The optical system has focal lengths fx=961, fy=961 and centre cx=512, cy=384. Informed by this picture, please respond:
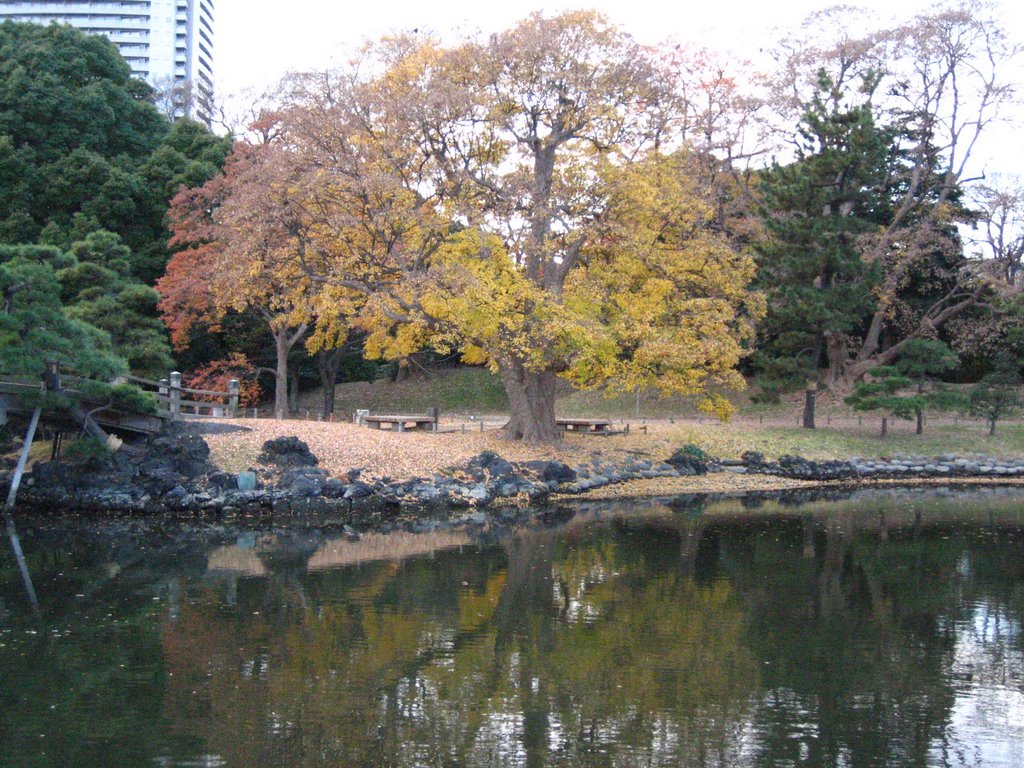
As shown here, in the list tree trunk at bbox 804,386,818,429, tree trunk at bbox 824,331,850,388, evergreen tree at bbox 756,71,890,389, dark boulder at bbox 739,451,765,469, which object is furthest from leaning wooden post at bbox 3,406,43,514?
tree trunk at bbox 824,331,850,388

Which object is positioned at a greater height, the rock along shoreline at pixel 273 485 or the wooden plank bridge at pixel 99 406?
the wooden plank bridge at pixel 99 406

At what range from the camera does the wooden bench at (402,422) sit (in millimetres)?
27672

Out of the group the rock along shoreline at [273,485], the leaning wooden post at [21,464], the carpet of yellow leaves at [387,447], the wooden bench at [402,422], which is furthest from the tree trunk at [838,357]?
the leaning wooden post at [21,464]

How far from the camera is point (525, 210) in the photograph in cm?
2420

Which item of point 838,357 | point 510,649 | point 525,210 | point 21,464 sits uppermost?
point 525,210

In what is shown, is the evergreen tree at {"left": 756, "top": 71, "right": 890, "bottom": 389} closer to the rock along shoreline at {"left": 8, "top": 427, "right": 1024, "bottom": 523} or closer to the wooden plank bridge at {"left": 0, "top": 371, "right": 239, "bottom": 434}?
the rock along shoreline at {"left": 8, "top": 427, "right": 1024, "bottom": 523}

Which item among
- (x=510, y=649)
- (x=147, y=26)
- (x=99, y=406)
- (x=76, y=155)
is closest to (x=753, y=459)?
(x=99, y=406)

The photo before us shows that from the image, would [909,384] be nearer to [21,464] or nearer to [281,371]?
[281,371]

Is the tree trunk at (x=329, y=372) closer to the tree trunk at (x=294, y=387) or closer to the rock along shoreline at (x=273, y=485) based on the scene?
the tree trunk at (x=294, y=387)

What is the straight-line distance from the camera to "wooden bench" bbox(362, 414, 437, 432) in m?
27.7

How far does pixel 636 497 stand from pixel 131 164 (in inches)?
925

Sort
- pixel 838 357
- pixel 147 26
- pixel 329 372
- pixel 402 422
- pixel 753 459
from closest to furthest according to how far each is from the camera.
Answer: pixel 402 422 → pixel 753 459 → pixel 838 357 → pixel 329 372 → pixel 147 26

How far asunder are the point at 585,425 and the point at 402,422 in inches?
231

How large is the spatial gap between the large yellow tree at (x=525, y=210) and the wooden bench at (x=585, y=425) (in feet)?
11.0
